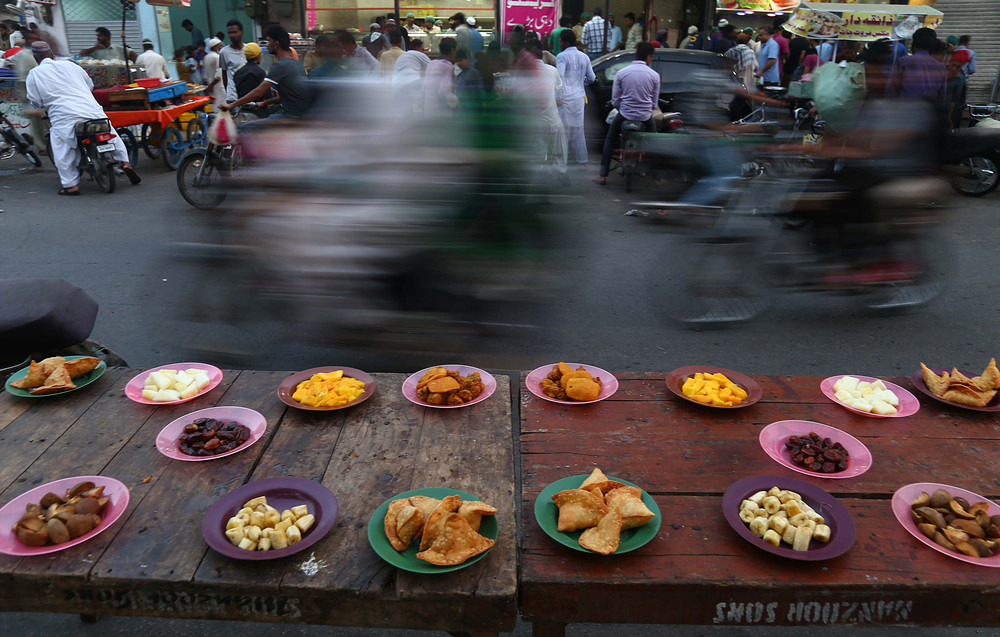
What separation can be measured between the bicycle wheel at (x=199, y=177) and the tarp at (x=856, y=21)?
10.3 metres

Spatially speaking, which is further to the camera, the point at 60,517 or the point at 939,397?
the point at 939,397

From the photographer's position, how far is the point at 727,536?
5.96 ft

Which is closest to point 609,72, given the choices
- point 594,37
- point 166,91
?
point 594,37

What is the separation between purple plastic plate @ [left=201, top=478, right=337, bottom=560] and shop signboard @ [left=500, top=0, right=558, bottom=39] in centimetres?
1211

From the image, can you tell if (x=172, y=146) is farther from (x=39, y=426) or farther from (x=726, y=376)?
(x=726, y=376)

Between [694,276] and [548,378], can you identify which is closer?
[548,378]

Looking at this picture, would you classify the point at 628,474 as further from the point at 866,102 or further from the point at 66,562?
the point at 866,102

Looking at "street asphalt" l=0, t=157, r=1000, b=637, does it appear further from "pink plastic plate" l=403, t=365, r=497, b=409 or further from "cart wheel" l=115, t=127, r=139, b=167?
"cart wheel" l=115, t=127, r=139, b=167

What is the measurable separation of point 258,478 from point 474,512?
2.31 ft

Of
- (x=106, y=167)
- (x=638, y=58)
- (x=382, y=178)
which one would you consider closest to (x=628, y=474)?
(x=382, y=178)

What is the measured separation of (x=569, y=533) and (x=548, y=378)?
89cm

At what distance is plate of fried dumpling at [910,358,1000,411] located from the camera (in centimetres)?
246

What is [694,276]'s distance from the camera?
509 cm

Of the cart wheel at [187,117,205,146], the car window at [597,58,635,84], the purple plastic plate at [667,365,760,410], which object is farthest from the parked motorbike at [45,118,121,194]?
the purple plastic plate at [667,365,760,410]
